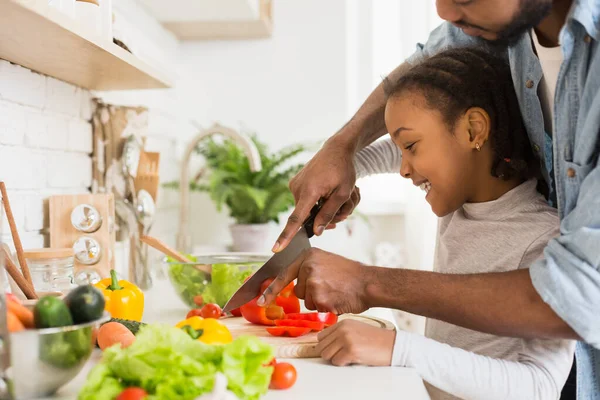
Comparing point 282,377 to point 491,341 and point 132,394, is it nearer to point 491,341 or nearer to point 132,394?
point 132,394

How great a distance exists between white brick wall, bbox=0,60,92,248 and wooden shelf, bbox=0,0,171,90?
43 millimetres

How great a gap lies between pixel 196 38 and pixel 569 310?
2576 mm

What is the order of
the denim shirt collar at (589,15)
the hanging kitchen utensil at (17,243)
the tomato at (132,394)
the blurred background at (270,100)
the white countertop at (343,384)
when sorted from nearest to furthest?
the tomato at (132,394) → the white countertop at (343,384) → the denim shirt collar at (589,15) → the hanging kitchen utensil at (17,243) → the blurred background at (270,100)

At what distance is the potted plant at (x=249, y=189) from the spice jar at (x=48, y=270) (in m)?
1.38

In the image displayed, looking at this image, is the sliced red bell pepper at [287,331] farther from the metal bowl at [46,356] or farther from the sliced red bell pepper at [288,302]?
the metal bowl at [46,356]

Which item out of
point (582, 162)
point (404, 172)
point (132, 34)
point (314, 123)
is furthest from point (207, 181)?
point (582, 162)

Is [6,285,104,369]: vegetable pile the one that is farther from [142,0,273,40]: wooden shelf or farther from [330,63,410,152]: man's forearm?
[142,0,273,40]: wooden shelf

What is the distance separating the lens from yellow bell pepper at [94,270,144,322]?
4.04 feet

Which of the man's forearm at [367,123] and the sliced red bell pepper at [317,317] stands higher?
the man's forearm at [367,123]

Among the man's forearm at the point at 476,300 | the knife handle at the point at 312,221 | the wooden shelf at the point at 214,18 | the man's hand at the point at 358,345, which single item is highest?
the wooden shelf at the point at 214,18

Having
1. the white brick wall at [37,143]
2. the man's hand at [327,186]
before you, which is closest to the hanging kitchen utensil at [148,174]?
the white brick wall at [37,143]

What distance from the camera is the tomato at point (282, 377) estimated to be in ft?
2.90

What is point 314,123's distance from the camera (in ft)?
10.2

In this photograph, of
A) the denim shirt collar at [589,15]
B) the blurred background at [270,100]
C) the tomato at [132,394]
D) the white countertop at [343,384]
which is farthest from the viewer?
the blurred background at [270,100]
